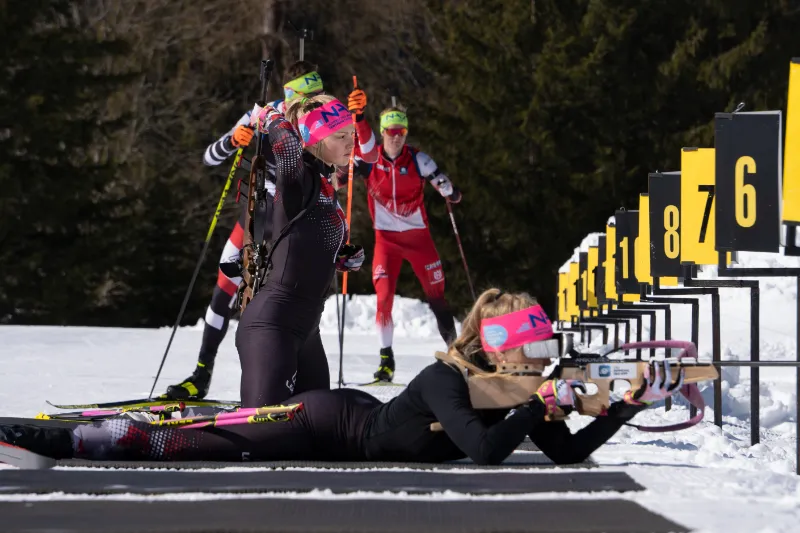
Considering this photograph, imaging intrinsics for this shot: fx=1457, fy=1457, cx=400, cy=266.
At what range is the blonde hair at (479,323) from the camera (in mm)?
5465

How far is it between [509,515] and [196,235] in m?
27.9

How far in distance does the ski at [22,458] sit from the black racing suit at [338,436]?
309 millimetres

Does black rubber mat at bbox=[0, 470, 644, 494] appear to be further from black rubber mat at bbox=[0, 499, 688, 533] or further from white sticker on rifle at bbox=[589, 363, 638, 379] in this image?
white sticker on rifle at bbox=[589, 363, 638, 379]

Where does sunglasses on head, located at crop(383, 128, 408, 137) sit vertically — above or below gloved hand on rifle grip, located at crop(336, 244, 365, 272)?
above

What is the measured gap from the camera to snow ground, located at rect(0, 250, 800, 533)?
15.5 ft

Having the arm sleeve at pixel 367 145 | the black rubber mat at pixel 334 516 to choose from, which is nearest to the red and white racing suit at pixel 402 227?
the arm sleeve at pixel 367 145

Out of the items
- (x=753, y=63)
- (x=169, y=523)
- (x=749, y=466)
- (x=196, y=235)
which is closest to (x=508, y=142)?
Result: (x=753, y=63)

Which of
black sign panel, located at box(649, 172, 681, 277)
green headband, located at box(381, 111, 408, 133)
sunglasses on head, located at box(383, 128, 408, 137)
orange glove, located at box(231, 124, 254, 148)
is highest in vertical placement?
green headband, located at box(381, 111, 408, 133)

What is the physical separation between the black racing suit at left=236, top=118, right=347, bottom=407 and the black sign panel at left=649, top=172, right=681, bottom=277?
314 cm

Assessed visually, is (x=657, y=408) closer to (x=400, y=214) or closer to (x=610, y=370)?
(x=400, y=214)

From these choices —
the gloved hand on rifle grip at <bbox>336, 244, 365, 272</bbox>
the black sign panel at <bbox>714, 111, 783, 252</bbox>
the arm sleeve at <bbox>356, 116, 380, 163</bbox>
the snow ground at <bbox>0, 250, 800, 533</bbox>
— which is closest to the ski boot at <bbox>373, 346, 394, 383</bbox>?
the snow ground at <bbox>0, 250, 800, 533</bbox>

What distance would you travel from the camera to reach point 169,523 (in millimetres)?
4223

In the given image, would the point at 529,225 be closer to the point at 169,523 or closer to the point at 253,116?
the point at 253,116

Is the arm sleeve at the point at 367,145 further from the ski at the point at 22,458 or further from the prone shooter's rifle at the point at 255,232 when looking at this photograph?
the ski at the point at 22,458
